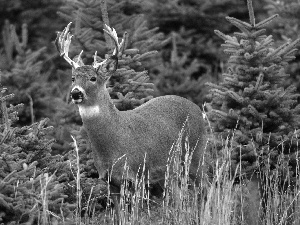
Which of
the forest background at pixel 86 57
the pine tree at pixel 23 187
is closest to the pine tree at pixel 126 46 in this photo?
the forest background at pixel 86 57

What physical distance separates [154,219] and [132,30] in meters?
3.79

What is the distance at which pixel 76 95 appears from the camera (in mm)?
8805

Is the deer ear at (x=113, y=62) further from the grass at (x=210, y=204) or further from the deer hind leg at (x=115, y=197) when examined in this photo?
the deer hind leg at (x=115, y=197)

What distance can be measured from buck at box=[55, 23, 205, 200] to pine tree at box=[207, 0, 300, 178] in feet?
1.53

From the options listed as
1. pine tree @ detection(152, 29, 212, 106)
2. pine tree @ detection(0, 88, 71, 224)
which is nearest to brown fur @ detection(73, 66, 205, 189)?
pine tree @ detection(0, 88, 71, 224)

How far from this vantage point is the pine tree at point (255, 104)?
388 inches

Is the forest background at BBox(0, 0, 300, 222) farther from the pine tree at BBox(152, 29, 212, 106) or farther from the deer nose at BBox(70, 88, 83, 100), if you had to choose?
the deer nose at BBox(70, 88, 83, 100)

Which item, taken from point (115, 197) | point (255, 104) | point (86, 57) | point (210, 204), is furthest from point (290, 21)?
point (210, 204)

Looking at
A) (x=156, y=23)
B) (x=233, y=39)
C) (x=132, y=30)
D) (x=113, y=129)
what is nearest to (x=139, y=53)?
(x=132, y=30)

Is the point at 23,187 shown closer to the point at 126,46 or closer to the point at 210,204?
the point at 210,204

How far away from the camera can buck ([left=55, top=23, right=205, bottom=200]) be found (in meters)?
9.06

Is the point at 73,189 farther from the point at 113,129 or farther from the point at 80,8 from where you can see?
the point at 80,8

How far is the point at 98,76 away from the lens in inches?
364

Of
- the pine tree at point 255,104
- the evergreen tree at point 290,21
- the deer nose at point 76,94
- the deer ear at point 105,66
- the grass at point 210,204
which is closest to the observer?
the grass at point 210,204
